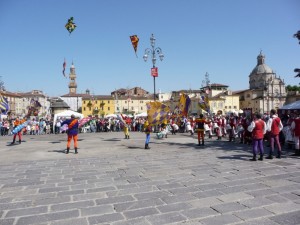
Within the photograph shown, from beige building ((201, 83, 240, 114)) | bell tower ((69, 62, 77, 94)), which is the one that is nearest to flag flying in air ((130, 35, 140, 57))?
beige building ((201, 83, 240, 114))

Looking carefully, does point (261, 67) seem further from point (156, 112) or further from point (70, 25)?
point (156, 112)

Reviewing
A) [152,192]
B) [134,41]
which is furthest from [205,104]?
[152,192]

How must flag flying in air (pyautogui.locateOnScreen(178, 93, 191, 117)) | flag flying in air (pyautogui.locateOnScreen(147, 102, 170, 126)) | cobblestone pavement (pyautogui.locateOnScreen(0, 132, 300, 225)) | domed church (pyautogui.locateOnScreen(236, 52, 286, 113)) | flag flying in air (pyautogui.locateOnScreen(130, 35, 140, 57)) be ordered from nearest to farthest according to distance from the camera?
1. cobblestone pavement (pyautogui.locateOnScreen(0, 132, 300, 225))
2. flag flying in air (pyautogui.locateOnScreen(147, 102, 170, 126))
3. flag flying in air (pyautogui.locateOnScreen(178, 93, 191, 117))
4. flag flying in air (pyautogui.locateOnScreen(130, 35, 140, 57))
5. domed church (pyautogui.locateOnScreen(236, 52, 286, 113))

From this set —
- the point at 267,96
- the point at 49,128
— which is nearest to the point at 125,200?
the point at 49,128

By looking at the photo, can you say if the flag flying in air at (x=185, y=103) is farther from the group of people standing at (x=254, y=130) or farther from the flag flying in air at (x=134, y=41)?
the flag flying in air at (x=134, y=41)

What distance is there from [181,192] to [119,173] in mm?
2434

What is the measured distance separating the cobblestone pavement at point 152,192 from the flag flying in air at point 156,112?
4821mm

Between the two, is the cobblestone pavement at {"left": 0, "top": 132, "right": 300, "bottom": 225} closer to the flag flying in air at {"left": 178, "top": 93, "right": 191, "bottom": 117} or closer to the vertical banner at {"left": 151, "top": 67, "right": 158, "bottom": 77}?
the flag flying in air at {"left": 178, "top": 93, "right": 191, "bottom": 117}

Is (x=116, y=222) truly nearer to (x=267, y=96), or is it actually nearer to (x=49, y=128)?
(x=49, y=128)

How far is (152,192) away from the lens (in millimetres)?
5762

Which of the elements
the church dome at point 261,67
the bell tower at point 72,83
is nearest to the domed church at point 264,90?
the church dome at point 261,67

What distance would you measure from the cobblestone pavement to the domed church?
9366cm

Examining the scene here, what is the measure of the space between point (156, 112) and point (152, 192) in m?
8.79

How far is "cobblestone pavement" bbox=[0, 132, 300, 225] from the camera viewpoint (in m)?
4.46
